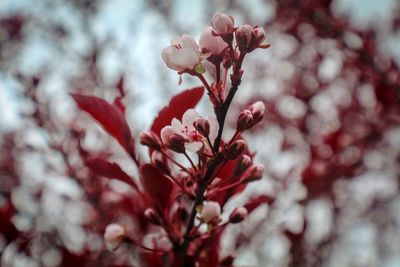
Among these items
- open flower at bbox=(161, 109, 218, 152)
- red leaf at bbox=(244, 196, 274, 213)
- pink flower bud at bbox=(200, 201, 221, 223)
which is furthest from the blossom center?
red leaf at bbox=(244, 196, 274, 213)

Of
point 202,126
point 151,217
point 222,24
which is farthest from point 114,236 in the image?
point 222,24

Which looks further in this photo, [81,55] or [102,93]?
[81,55]

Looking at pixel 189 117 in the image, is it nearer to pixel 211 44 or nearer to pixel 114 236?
pixel 211 44

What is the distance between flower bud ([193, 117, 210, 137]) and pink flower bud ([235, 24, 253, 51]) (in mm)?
123

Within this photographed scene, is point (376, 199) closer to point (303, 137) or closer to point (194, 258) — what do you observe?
point (303, 137)

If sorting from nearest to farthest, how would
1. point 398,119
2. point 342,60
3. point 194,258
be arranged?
point 194,258
point 398,119
point 342,60

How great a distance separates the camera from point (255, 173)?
793 mm

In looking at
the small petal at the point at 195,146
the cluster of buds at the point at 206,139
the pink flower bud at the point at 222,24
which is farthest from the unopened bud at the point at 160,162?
the pink flower bud at the point at 222,24

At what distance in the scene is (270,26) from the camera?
9.98 ft

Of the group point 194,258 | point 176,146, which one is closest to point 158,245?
point 194,258

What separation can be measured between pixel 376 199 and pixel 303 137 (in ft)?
2.94

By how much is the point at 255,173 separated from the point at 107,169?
11.1 inches

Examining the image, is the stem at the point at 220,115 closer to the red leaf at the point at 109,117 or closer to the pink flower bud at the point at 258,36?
the pink flower bud at the point at 258,36

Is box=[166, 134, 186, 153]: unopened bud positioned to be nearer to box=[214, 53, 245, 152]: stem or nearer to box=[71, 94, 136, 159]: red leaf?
box=[214, 53, 245, 152]: stem
